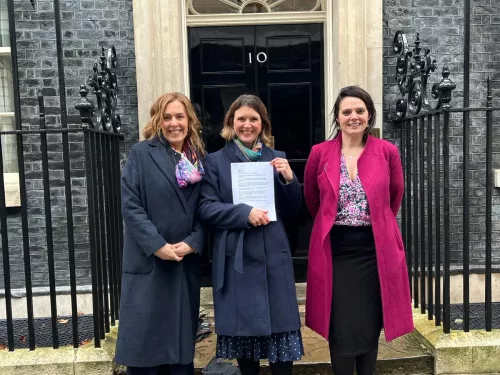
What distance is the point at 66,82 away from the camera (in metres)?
4.67

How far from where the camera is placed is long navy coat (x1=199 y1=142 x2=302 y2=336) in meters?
2.63

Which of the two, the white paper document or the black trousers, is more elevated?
the white paper document

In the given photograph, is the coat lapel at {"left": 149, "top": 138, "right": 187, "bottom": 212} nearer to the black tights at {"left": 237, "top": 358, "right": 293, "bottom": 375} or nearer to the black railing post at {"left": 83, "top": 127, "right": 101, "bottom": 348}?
the black railing post at {"left": 83, "top": 127, "right": 101, "bottom": 348}

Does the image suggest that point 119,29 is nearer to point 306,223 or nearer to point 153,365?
point 306,223

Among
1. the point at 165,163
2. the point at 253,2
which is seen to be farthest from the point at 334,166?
the point at 253,2

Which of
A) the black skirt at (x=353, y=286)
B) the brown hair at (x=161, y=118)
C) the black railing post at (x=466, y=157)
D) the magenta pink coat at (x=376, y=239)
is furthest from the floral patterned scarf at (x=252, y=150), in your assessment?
the black railing post at (x=466, y=157)

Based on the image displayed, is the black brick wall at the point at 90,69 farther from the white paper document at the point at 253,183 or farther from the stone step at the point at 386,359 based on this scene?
the white paper document at the point at 253,183

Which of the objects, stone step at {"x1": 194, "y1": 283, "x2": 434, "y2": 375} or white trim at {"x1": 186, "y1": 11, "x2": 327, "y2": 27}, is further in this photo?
white trim at {"x1": 186, "y1": 11, "x2": 327, "y2": 27}

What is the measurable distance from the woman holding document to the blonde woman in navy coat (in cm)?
13

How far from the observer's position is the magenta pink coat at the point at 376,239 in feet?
8.80

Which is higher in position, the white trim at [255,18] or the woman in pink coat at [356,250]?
the white trim at [255,18]

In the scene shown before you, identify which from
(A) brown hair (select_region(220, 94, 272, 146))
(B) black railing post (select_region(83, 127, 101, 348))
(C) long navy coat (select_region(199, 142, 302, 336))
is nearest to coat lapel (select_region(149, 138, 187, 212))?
(C) long navy coat (select_region(199, 142, 302, 336))

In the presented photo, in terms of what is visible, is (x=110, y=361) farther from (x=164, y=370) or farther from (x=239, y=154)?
(x=239, y=154)

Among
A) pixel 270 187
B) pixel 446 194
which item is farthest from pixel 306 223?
pixel 270 187
